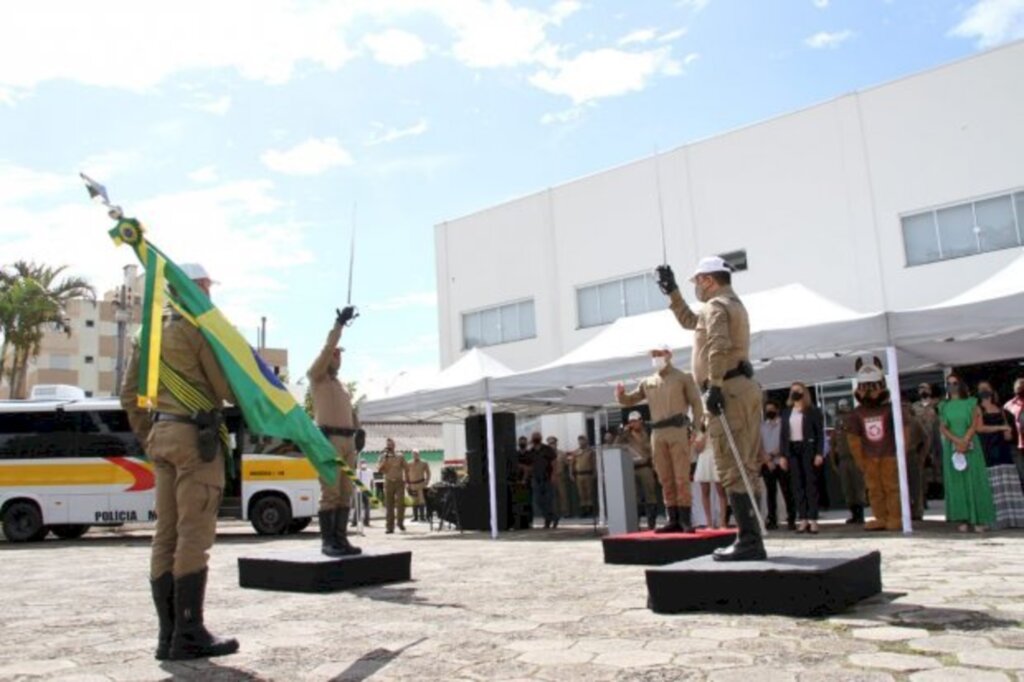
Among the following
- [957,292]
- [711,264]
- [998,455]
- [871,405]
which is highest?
[957,292]

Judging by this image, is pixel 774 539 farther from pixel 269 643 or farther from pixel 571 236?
pixel 571 236

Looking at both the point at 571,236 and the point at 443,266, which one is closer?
the point at 571,236

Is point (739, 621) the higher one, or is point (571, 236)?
point (571, 236)

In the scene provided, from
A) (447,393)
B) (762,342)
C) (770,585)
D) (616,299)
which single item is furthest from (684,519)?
(616,299)

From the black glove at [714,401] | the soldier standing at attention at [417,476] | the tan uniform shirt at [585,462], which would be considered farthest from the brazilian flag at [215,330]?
the soldier standing at attention at [417,476]

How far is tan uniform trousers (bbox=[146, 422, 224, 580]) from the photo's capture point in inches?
166

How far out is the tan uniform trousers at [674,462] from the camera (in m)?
8.05

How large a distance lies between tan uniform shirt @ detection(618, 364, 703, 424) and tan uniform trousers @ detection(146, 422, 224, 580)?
448cm

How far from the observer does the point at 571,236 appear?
21.6 meters

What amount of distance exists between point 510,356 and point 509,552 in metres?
12.7

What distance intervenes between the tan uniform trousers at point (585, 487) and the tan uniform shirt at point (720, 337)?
11.1m

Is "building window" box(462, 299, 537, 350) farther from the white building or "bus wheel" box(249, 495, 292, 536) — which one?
"bus wheel" box(249, 495, 292, 536)

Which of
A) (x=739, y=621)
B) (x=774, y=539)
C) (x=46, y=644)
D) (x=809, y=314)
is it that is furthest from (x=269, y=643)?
(x=809, y=314)

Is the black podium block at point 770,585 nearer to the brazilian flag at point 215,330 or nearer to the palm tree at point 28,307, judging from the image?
the brazilian flag at point 215,330
